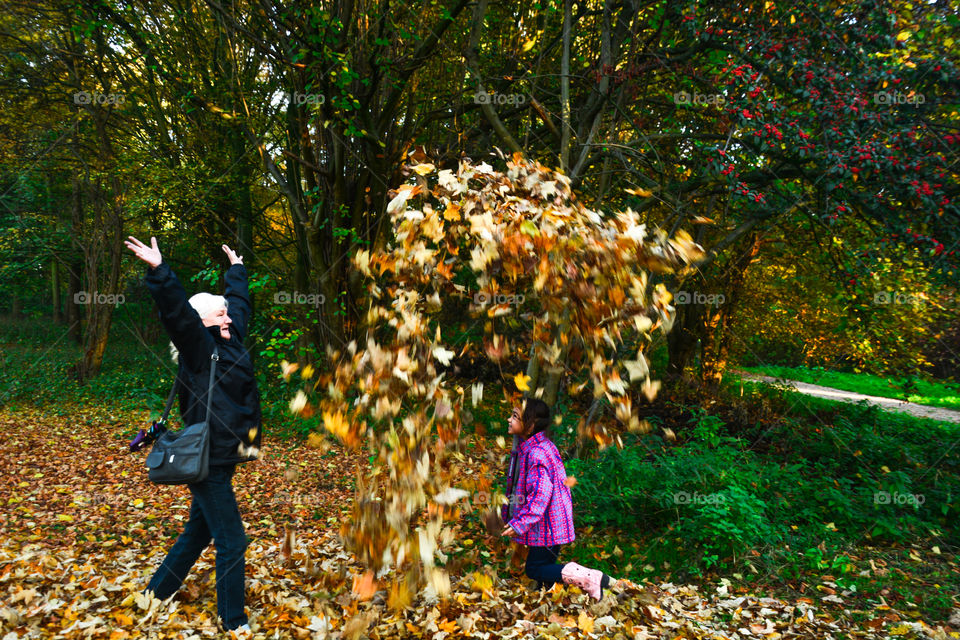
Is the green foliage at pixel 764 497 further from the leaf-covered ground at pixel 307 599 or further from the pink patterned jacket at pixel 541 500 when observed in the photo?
the pink patterned jacket at pixel 541 500

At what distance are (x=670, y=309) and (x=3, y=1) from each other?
535 inches

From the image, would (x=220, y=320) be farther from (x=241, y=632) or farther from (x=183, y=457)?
(x=241, y=632)

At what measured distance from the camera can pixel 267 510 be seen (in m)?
6.01

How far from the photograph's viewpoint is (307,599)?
3.62 m

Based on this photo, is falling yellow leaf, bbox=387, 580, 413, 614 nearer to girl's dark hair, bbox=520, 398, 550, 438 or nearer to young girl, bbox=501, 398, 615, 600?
young girl, bbox=501, 398, 615, 600

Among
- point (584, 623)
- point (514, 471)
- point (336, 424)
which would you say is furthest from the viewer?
point (514, 471)

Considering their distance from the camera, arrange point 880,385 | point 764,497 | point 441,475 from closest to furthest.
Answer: point 441,475
point 764,497
point 880,385

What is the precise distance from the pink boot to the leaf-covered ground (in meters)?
0.16

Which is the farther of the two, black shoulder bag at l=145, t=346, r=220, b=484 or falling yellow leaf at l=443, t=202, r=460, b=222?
falling yellow leaf at l=443, t=202, r=460, b=222

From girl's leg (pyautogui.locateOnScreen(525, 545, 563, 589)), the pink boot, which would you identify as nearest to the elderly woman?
girl's leg (pyautogui.locateOnScreen(525, 545, 563, 589))

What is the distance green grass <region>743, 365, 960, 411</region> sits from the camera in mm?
8453

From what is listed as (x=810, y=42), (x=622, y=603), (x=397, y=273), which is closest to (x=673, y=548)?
(x=622, y=603)

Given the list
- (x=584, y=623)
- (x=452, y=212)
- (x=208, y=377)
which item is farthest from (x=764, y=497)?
(x=208, y=377)

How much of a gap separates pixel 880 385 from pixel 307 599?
21115 mm
